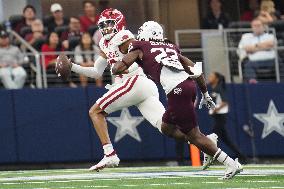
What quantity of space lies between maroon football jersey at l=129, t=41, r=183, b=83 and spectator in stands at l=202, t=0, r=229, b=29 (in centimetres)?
888

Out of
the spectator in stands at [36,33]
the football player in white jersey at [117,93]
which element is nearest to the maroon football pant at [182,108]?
the football player in white jersey at [117,93]

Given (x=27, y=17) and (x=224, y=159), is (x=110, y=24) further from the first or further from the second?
(x=27, y=17)

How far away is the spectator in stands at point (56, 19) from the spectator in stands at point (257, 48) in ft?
10.3

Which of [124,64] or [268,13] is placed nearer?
[124,64]

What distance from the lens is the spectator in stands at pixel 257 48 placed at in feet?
63.9

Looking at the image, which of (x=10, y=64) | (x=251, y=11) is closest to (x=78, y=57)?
(x=10, y=64)

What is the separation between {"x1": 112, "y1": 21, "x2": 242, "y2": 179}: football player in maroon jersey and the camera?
1129cm

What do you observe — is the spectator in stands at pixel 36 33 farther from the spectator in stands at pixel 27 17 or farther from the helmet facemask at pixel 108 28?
the helmet facemask at pixel 108 28

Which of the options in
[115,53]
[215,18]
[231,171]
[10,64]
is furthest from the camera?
[215,18]

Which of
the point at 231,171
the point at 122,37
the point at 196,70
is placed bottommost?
the point at 231,171

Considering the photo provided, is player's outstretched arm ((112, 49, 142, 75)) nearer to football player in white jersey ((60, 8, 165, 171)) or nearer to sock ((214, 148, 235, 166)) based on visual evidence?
sock ((214, 148, 235, 166))

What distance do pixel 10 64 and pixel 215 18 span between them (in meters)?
4.30

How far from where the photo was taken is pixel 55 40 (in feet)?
62.1

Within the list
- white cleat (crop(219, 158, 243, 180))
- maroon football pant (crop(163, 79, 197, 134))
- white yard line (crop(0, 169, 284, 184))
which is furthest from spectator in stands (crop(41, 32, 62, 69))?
white cleat (crop(219, 158, 243, 180))
